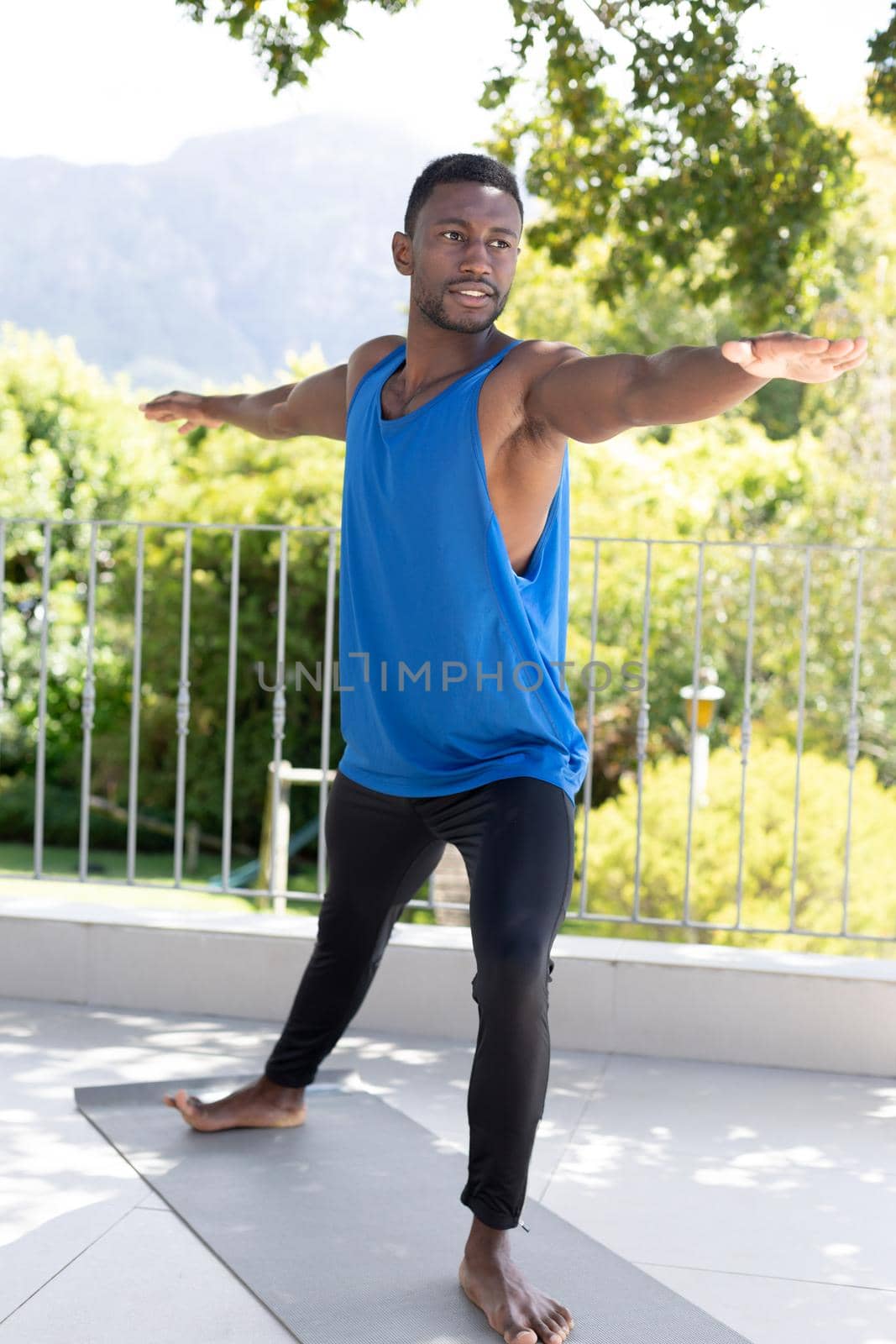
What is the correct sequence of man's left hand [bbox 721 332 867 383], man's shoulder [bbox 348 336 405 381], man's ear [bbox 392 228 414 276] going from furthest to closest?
man's shoulder [bbox 348 336 405 381] → man's ear [bbox 392 228 414 276] → man's left hand [bbox 721 332 867 383]

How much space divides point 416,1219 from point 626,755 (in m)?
13.9

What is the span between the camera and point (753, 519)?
63.9ft

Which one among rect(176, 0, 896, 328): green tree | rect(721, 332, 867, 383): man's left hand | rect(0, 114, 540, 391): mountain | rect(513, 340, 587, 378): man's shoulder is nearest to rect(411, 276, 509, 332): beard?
rect(513, 340, 587, 378): man's shoulder

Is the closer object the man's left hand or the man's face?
the man's left hand

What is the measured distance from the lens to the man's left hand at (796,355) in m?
1.59

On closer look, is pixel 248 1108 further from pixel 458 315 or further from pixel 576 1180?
pixel 458 315

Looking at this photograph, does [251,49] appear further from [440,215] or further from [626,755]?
[626,755]

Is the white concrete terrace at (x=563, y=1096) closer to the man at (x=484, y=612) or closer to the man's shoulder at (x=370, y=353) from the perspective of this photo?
the man at (x=484, y=612)

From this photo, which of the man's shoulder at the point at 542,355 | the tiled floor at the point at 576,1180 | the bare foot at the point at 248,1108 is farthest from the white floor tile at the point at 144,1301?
the man's shoulder at the point at 542,355


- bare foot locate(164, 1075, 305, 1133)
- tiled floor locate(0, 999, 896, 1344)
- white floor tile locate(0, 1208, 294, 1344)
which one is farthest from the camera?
bare foot locate(164, 1075, 305, 1133)

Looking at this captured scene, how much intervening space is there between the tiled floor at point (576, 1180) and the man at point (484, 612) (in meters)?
0.38

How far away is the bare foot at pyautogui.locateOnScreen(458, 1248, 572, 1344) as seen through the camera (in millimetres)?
1823

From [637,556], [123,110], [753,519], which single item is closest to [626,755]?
[637,556]

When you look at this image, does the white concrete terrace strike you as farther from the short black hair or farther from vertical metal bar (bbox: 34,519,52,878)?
the short black hair
